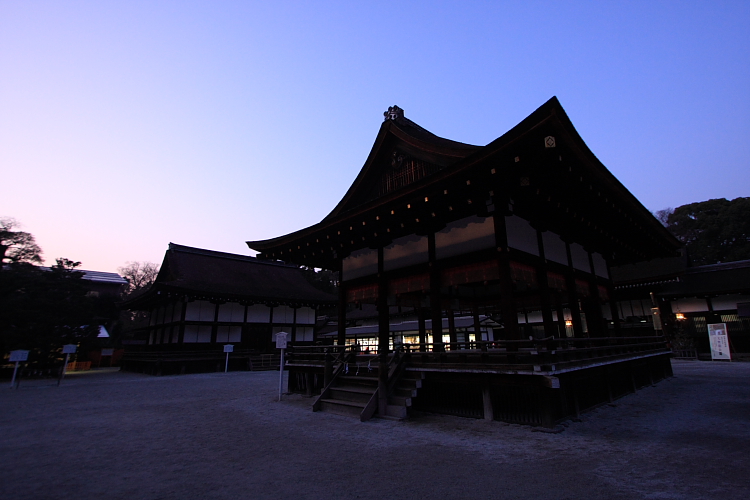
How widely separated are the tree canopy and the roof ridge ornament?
146ft

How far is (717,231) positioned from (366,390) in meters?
56.5

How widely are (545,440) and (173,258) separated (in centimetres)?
3150

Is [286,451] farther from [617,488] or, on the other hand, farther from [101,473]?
[617,488]

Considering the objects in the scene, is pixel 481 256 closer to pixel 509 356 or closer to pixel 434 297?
pixel 434 297

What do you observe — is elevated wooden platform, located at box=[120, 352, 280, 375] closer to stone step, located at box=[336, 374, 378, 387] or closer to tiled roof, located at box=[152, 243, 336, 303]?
tiled roof, located at box=[152, 243, 336, 303]

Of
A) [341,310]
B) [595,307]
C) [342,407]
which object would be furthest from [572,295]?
[342,407]

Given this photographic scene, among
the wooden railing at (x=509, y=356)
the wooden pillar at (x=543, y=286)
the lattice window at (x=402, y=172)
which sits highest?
the lattice window at (x=402, y=172)

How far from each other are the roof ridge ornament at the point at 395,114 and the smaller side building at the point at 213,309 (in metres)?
19.3

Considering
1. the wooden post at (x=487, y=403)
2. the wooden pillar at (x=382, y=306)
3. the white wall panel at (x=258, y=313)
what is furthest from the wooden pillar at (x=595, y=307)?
the white wall panel at (x=258, y=313)

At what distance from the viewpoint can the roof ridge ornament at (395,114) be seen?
1270 centimetres

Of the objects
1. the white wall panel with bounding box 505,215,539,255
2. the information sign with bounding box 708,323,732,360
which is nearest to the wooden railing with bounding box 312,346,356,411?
the white wall panel with bounding box 505,215,539,255

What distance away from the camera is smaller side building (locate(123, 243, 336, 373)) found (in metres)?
25.6

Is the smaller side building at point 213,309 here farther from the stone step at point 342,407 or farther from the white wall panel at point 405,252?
the stone step at point 342,407

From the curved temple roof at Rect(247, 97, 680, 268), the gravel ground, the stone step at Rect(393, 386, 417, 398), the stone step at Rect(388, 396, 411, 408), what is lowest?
the gravel ground
